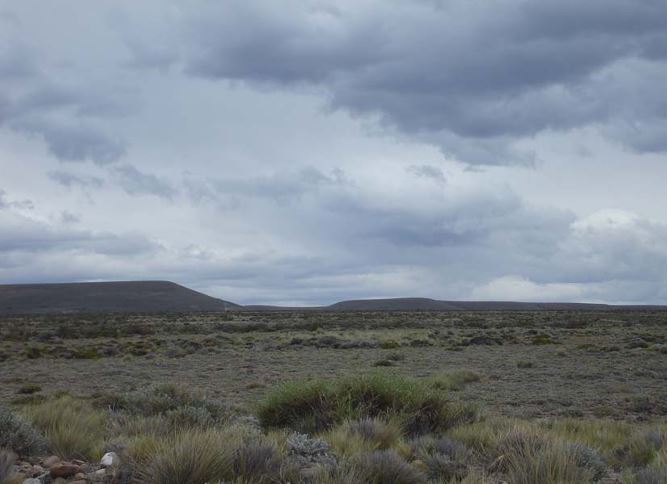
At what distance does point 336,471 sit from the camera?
6.12m

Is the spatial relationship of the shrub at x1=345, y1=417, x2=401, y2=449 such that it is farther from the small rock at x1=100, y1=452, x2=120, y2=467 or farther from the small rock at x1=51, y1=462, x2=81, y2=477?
the small rock at x1=51, y1=462, x2=81, y2=477

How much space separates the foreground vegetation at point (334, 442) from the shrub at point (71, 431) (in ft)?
0.07

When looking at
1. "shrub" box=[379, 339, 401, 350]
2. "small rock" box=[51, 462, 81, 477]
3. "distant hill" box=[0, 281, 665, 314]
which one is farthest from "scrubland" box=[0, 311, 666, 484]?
"distant hill" box=[0, 281, 665, 314]

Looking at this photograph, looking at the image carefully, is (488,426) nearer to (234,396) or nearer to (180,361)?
(234,396)

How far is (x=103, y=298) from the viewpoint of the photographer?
146000 millimetres

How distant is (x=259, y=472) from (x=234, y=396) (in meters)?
12.0

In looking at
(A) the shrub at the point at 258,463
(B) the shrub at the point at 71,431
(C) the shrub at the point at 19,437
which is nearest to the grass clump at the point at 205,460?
(A) the shrub at the point at 258,463

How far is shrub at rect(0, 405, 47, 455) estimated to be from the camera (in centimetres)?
710

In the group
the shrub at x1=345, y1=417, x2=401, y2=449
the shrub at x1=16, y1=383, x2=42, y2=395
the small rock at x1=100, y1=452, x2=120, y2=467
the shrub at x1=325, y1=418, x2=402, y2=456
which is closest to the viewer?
the small rock at x1=100, y1=452, x2=120, y2=467

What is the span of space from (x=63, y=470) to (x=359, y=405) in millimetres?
4634

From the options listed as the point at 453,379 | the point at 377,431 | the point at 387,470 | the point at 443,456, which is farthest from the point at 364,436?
the point at 453,379

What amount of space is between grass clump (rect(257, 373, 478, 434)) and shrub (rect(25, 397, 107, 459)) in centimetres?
266

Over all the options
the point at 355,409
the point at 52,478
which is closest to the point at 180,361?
the point at 355,409

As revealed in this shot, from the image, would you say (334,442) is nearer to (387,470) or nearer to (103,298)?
(387,470)
